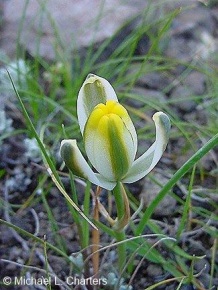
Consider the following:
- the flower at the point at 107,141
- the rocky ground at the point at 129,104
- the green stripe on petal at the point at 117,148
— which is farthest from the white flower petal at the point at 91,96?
the rocky ground at the point at 129,104

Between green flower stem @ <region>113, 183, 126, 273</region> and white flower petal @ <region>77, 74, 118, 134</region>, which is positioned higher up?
white flower petal @ <region>77, 74, 118, 134</region>

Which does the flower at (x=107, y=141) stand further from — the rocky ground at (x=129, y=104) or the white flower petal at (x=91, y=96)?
the rocky ground at (x=129, y=104)

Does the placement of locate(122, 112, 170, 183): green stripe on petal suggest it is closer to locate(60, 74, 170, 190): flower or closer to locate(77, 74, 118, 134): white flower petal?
locate(60, 74, 170, 190): flower

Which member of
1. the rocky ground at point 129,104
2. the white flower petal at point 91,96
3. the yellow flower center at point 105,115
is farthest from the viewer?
the rocky ground at point 129,104

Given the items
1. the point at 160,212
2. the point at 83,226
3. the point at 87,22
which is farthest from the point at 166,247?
the point at 87,22

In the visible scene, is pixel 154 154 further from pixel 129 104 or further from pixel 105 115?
pixel 129 104

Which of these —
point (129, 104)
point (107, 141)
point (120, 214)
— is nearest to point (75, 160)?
point (107, 141)

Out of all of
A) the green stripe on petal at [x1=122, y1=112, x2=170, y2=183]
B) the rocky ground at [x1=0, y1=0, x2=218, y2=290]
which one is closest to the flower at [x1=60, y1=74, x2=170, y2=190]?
the green stripe on petal at [x1=122, y1=112, x2=170, y2=183]
